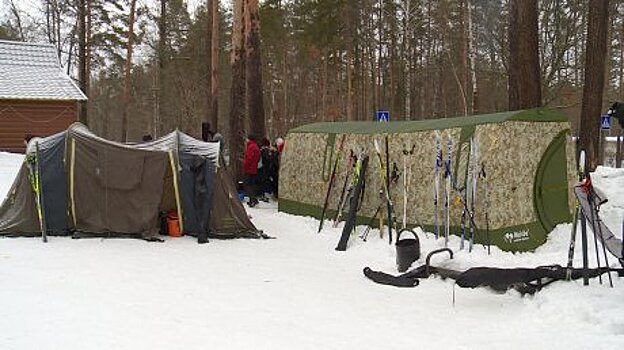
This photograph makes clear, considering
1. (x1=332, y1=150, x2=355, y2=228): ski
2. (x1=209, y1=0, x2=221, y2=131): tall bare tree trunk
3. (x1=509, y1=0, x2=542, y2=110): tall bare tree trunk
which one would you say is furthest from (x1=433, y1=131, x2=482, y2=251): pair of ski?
(x1=209, y1=0, x2=221, y2=131): tall bare tree trunk

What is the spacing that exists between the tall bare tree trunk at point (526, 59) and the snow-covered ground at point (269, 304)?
3359 millimetres

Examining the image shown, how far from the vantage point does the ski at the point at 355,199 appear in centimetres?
947

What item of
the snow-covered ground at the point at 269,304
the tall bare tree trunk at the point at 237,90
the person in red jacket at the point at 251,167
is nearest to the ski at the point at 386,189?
the snow-covered ground at the point at 269,304

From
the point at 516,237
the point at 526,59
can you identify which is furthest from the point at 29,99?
the point at 516,237

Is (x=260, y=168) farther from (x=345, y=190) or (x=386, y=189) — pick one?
(x=386, y=189)

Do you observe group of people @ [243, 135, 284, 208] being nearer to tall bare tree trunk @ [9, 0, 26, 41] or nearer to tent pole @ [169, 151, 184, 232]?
tent pole @ [169, 151, 184, 232]

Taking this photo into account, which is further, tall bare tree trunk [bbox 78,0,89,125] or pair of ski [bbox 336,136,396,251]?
tall bare tree trunk [bbox 78,0,89,125]

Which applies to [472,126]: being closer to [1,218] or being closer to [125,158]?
[125,158]

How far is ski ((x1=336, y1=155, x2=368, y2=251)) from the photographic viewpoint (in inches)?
373

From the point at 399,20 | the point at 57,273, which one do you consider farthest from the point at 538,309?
the point at 399,20

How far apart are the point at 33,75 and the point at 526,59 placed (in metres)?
19.0

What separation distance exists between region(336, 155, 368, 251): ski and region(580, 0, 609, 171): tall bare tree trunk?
15.6ft

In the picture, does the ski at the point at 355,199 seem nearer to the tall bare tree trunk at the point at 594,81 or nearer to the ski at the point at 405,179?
the ski at the point at 405,179

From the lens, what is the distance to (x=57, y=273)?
6.90 m
